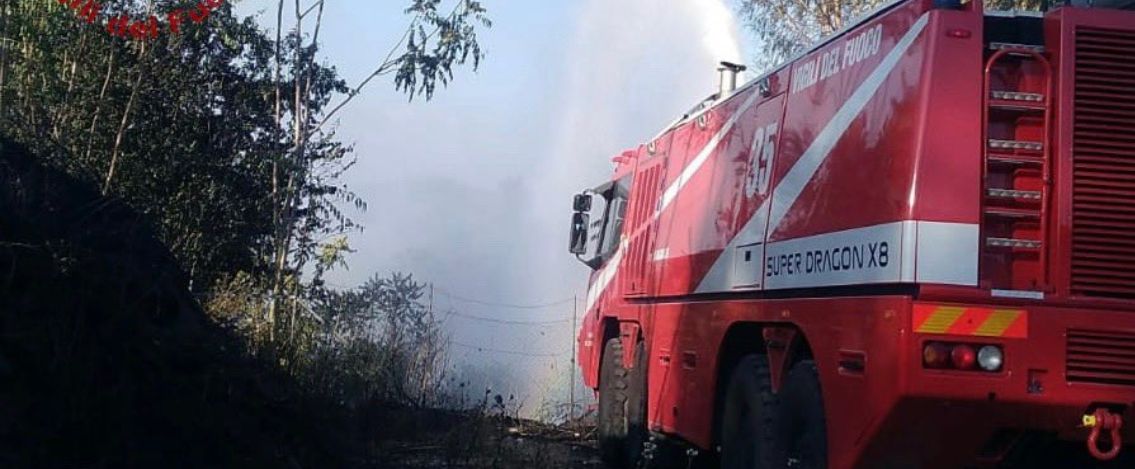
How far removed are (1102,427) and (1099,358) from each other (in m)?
0.29

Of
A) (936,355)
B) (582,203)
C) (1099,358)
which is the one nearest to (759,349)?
(936,355)

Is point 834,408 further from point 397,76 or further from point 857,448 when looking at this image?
point 397,76

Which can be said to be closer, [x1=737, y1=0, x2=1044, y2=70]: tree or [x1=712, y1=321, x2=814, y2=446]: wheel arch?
[x1=712, y1=321, x2=814, y2=446]: wheel arch

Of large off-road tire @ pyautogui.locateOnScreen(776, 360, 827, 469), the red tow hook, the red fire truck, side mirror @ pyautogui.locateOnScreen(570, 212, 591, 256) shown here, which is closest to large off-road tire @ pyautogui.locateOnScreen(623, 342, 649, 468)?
side mirror @ pyautogui.locateOnScreen(570, 212, 591, 256)

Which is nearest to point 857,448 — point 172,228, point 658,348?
point 658,348

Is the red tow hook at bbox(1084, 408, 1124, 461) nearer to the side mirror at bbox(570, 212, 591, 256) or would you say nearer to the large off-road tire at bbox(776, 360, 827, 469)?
the large off-road tire at bbox(776, 360, 827, 469)

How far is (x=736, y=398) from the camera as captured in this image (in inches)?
323

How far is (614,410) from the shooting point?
1210 cm

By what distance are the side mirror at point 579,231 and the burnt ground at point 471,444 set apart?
199cm

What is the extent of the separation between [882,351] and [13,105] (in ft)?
41.9

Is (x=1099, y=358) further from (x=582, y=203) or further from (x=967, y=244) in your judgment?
(x=582, y=203)

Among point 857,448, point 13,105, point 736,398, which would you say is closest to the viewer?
point 857,448

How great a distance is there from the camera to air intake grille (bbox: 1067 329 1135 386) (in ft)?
18.7

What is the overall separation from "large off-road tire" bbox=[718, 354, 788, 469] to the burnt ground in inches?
90.8
